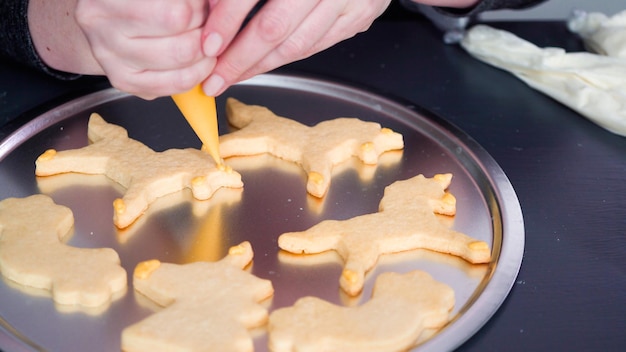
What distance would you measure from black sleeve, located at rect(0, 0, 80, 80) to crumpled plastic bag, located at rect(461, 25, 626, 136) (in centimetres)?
69

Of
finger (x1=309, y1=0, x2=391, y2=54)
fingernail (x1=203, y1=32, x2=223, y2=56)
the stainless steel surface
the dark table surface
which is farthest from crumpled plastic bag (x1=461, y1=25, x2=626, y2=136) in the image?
fingernail (x1=203, y1=32, x2=223, y2=56)

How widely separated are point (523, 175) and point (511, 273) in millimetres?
238

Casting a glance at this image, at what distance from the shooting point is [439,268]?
90 centimetres

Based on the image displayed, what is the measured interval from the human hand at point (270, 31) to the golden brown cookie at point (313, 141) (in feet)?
0.38

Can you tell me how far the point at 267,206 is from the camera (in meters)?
1.00

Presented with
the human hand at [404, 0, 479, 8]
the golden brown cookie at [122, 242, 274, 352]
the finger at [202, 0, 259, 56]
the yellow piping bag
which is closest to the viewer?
the golden brown cookie at [122, 242, 274, 352]

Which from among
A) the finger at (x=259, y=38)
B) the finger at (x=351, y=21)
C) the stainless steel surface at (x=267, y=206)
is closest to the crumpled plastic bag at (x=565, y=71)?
the stainless steel surface at (x=267, y=206)

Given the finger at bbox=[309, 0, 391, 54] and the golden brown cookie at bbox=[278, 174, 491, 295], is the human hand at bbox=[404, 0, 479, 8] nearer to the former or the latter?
the finger at bbox=[309, 0, 391, 54]

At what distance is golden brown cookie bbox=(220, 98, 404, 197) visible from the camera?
107cm

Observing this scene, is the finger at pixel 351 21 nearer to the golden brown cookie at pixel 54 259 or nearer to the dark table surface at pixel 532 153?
the dark table surface at pixel 532 153

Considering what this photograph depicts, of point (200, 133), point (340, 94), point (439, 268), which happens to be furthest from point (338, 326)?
point (340, 94)

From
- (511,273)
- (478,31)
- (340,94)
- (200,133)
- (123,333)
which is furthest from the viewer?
(478,31)

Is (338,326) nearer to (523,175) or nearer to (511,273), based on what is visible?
(511,273)

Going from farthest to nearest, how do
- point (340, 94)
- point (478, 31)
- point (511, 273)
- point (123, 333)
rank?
1. point (478, 31)
2. point (340, 94)
3. point (511, 273)
4. point (123, 333)
